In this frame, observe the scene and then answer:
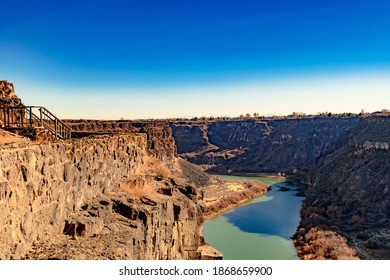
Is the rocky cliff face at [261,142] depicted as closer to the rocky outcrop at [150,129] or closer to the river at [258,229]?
the rocky outcrop at [150,129]

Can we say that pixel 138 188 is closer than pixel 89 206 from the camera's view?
No

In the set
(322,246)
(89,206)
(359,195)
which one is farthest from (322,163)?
(89,206)

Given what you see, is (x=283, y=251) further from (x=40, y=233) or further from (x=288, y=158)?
(x=288, y=158)

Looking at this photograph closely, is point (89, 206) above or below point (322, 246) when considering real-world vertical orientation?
above

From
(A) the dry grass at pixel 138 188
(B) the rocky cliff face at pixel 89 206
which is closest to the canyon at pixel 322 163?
(B) the rocky cliff face at pixel 89 206

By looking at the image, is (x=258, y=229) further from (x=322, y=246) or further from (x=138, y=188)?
(x=138, y=188)

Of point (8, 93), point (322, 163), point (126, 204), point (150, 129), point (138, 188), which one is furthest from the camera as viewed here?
point (322, 163)
